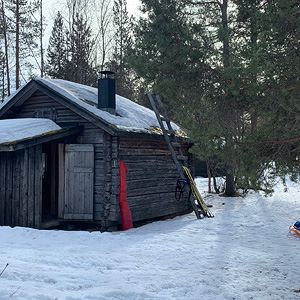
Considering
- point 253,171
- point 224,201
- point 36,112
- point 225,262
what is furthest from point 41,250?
point 224,201

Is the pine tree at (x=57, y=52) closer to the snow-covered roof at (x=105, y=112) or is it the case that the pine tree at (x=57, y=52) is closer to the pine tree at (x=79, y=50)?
the pine tree at (x=79, y=50)

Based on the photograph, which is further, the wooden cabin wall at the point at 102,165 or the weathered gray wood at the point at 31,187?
the wooden cabin wall at the point at 102,165

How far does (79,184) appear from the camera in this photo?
34.1ft

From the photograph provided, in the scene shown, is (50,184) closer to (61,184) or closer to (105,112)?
(61,184)

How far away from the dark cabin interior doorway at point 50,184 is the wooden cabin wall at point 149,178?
2440 millimetres

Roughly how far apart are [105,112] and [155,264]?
5401 millimetres

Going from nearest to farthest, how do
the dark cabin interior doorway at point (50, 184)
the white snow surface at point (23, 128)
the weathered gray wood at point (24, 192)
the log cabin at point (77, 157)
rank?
the white snow surface at point (23, 128) < the weathered gray wood at point (24, 192) < the log cabin at point (77, 157) < the dark cabin interior doorway at point (50, 184)

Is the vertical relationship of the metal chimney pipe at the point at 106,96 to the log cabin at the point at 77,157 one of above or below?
above

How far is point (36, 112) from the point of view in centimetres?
1137

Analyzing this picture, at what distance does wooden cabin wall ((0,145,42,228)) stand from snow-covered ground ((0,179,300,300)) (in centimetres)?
102

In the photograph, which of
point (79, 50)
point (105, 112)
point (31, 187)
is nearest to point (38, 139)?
point (31, 187)

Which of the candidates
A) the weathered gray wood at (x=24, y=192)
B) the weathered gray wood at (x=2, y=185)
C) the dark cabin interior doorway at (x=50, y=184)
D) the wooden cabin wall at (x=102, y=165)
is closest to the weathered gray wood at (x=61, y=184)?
the dark cabin interior doorway at (x=50, y=184)

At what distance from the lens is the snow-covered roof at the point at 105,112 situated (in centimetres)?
1026

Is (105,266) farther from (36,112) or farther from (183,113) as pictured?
(36,112)
